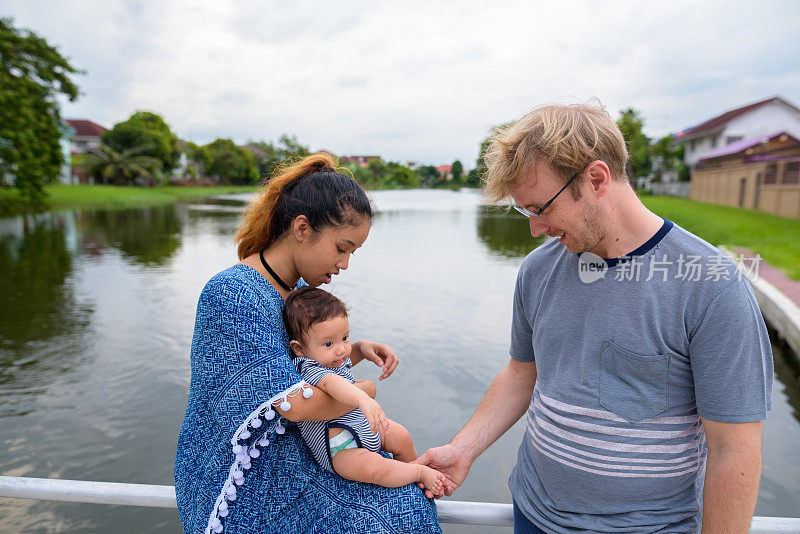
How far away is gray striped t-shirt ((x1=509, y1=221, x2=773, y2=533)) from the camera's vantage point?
1178mm

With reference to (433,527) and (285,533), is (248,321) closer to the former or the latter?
(285,533)

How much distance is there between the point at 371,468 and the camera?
1.37 m

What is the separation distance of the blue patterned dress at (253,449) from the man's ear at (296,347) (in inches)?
2.6

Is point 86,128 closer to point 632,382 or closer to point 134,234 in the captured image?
point 134,234

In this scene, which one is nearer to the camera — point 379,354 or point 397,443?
point 397,443

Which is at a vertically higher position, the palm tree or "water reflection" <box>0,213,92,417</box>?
the palm tree

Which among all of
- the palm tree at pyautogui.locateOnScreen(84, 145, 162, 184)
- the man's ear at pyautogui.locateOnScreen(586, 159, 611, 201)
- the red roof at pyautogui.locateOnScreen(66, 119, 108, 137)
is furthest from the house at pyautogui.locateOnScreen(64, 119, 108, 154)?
the man's ear at pyautogui.locateOnScreen(586, 159, 611, 201)

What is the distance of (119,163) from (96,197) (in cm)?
1213

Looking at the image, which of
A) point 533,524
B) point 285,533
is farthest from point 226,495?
point 533,524

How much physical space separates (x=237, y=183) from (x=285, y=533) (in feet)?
234

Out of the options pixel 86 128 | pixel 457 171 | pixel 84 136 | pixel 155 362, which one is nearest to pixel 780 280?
pixel 155 362

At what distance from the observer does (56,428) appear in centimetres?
575

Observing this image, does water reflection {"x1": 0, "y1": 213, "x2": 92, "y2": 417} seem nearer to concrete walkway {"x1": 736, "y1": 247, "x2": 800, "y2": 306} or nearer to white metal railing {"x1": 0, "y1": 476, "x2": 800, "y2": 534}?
white metal railing {"x1": 0, "y1": 476, "x2": 800, "y2": 534}

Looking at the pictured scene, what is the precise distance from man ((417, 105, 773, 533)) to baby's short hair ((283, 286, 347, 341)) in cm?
53
